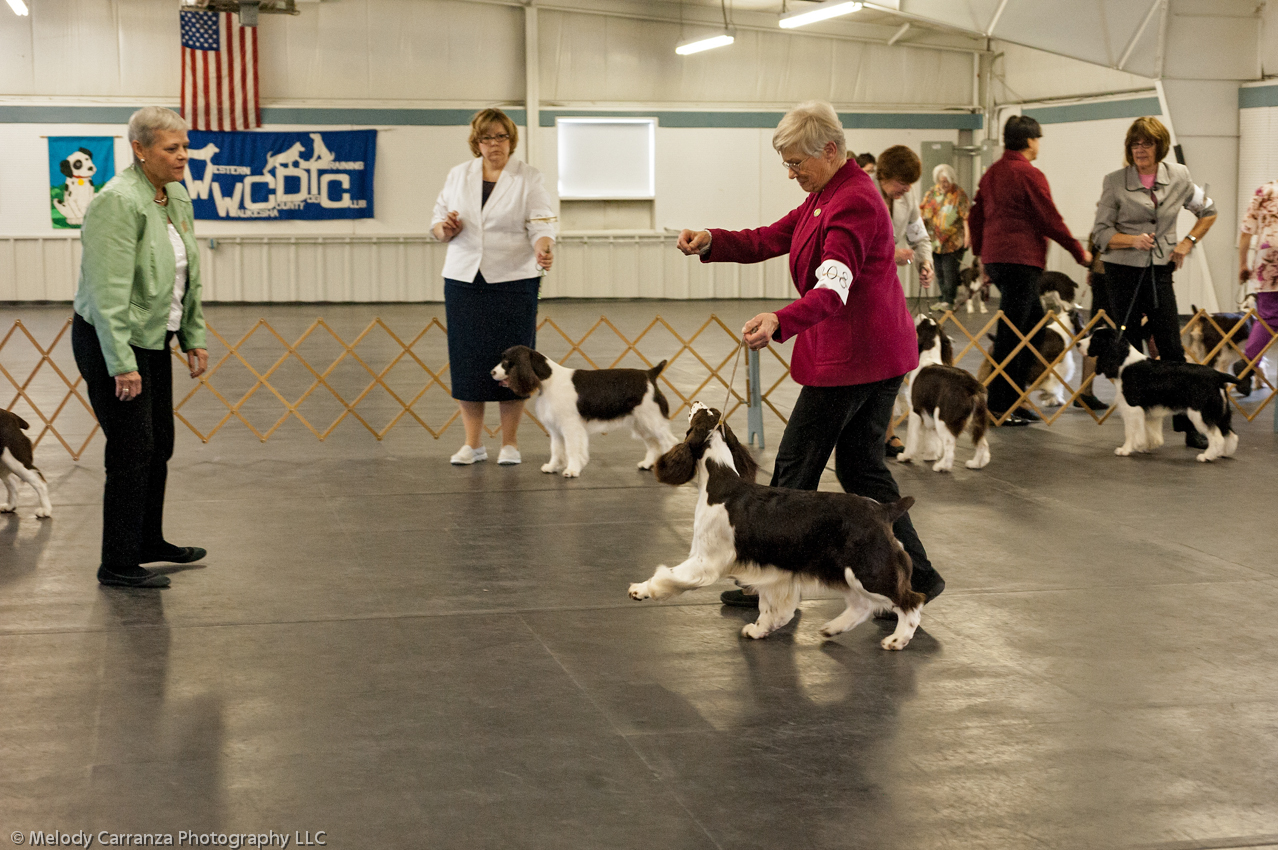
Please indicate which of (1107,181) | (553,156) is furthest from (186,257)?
(553,156)

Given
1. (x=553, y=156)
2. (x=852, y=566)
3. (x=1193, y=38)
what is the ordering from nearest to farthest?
(x=852, y=566) → (x=1193, y=38) → (x=553, y=156)

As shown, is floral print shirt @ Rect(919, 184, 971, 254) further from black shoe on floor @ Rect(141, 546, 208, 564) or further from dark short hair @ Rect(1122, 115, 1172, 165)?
black shoe on floor @ Rect(141, 546, 208, 564)

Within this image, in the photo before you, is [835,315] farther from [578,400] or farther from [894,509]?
[578,400]

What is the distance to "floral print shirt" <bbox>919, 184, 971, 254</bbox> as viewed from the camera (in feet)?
45.5

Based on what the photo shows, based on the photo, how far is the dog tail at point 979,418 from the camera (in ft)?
20.5

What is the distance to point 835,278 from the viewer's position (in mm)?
3299

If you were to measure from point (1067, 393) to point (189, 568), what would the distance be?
6231 millimetres

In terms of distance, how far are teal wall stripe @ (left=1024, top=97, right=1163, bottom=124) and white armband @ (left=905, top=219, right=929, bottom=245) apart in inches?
331

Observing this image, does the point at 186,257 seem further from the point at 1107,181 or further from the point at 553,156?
the point at 553,156

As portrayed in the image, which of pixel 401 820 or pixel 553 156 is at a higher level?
pixel 553 156

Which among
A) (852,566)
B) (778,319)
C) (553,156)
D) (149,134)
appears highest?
(553,156)

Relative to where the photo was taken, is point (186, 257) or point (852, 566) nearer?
point (852, 566)

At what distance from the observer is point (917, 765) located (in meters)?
2.81

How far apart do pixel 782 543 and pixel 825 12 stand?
1193 cm
